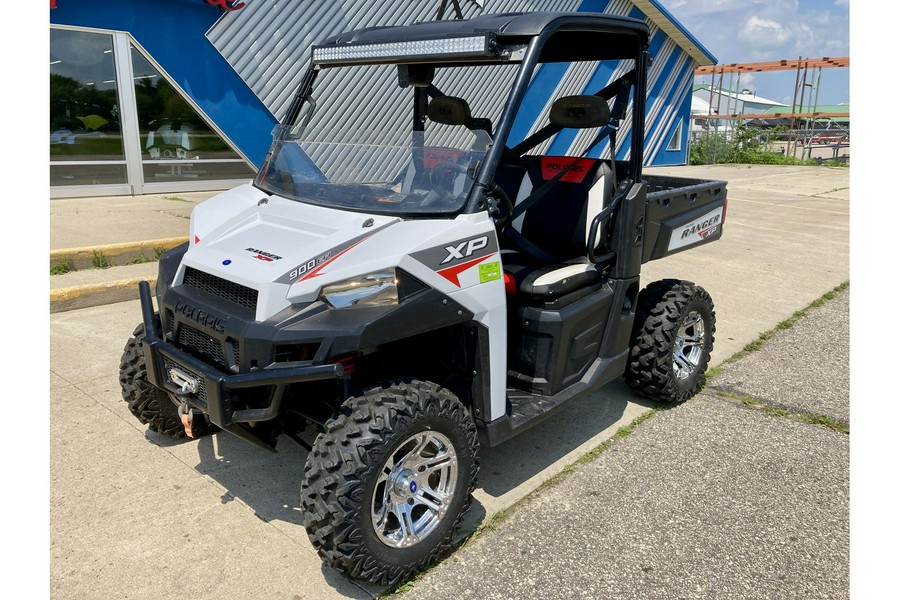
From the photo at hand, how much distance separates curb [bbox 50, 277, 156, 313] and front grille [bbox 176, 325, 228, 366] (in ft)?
10.6

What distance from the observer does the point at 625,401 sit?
14.5ft

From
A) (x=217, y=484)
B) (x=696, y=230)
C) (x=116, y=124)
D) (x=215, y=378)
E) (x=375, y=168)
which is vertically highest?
(x=116, y=124)

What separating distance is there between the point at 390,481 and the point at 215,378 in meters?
0.73

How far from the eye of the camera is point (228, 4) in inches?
410

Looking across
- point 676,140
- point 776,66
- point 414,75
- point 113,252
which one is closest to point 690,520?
point 414,75

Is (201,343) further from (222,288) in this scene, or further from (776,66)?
(776,66)

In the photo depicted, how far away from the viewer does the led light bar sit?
2898 mm

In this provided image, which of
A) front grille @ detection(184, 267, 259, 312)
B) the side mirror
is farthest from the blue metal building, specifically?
front grille @ detection(184, 267, 259, 312)

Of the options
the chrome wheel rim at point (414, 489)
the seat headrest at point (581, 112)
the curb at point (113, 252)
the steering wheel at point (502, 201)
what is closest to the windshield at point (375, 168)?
the steering wheel at point (502, 201)

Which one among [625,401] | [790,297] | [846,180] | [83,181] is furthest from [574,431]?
[846,180]

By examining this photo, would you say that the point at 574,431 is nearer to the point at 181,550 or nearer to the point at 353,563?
the point at 353,563

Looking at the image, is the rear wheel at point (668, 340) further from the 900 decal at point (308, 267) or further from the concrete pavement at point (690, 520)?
the 900 decal at point (308, 267)

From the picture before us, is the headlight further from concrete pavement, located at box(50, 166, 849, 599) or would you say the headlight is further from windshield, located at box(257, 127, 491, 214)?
concrete pavement, located at box(50, 166, 849, 599)

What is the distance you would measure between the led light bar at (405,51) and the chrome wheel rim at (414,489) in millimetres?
1520
